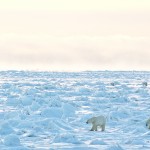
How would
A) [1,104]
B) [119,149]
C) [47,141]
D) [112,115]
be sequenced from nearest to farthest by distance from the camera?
[119,149], [47,141], [112,115], [1,104]

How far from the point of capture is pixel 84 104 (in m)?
16.8

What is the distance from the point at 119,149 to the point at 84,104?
9.36 meters

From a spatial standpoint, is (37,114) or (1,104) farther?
(1,104)

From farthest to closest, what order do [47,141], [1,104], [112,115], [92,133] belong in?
[1,104] < [112,115] < [92,133] < [47,141]

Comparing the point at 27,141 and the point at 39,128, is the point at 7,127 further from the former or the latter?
the point at 27,141

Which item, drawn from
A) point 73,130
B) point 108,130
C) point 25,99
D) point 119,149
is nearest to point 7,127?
point 73,130

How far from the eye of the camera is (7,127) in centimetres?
980

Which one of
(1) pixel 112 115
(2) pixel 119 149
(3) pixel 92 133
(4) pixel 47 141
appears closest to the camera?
(2) pixel 119 149

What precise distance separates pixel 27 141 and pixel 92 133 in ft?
5.24

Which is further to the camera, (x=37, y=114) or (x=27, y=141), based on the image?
(x=37, y=114)

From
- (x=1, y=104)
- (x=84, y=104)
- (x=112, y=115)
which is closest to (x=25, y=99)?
(x=1, y=104)

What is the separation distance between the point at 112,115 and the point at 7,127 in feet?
11.5

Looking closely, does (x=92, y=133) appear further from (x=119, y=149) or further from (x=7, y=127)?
(x=119, y=149)

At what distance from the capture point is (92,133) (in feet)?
32.1
